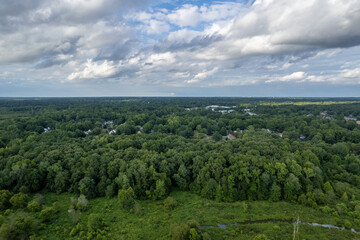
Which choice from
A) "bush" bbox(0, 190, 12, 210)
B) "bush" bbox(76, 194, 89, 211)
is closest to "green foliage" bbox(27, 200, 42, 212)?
"bush" bbox(0, 190, 12, 210)

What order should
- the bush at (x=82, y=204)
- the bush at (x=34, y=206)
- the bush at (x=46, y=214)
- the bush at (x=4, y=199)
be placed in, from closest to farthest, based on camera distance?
the bush at (x=46, y=214)
the bush at (x=34, y=206)
the bush at (x=4, y=199)
the bush at (x=82, y=204)

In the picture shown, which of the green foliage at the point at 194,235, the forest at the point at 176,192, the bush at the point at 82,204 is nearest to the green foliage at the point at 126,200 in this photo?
the forest at the point at 176,192

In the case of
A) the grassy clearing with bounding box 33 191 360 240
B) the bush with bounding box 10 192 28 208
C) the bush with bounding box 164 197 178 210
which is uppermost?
the bush with bounding box 10 192 28 208

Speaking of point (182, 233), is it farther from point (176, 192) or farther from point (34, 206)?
point (34, 206)

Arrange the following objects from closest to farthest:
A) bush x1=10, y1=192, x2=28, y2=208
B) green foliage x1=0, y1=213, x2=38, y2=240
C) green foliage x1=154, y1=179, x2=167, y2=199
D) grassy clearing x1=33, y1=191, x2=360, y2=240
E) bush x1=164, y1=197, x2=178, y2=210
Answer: green foliage x1=0, y1=213, x2=38, y2=240, grassy clearing x1=33, y1=191, x2=360, y2=240, bush x1=10, y1=192, x2=28, y2=208, bush x1=164, y1=197, x2=178, y2=210, green foliage x1=154, y1=179, x2=167, y2=199

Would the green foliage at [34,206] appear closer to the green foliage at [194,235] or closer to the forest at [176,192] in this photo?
the forest at [176,192]

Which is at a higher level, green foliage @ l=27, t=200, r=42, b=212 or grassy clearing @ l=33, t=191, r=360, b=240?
green foliage @ l=27, t=200, r=42, b=212

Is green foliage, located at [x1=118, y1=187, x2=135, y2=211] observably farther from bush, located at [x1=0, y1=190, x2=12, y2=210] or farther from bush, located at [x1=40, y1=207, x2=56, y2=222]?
bush, located at [x1=0, y1=190, x2=12, y2=210]

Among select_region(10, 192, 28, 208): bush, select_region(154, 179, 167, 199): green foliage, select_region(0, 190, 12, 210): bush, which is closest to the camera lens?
select_region(0, 190, 12, 210): bush

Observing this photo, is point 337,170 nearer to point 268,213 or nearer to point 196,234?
point 268,213

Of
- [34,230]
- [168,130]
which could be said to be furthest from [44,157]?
[168,130]
